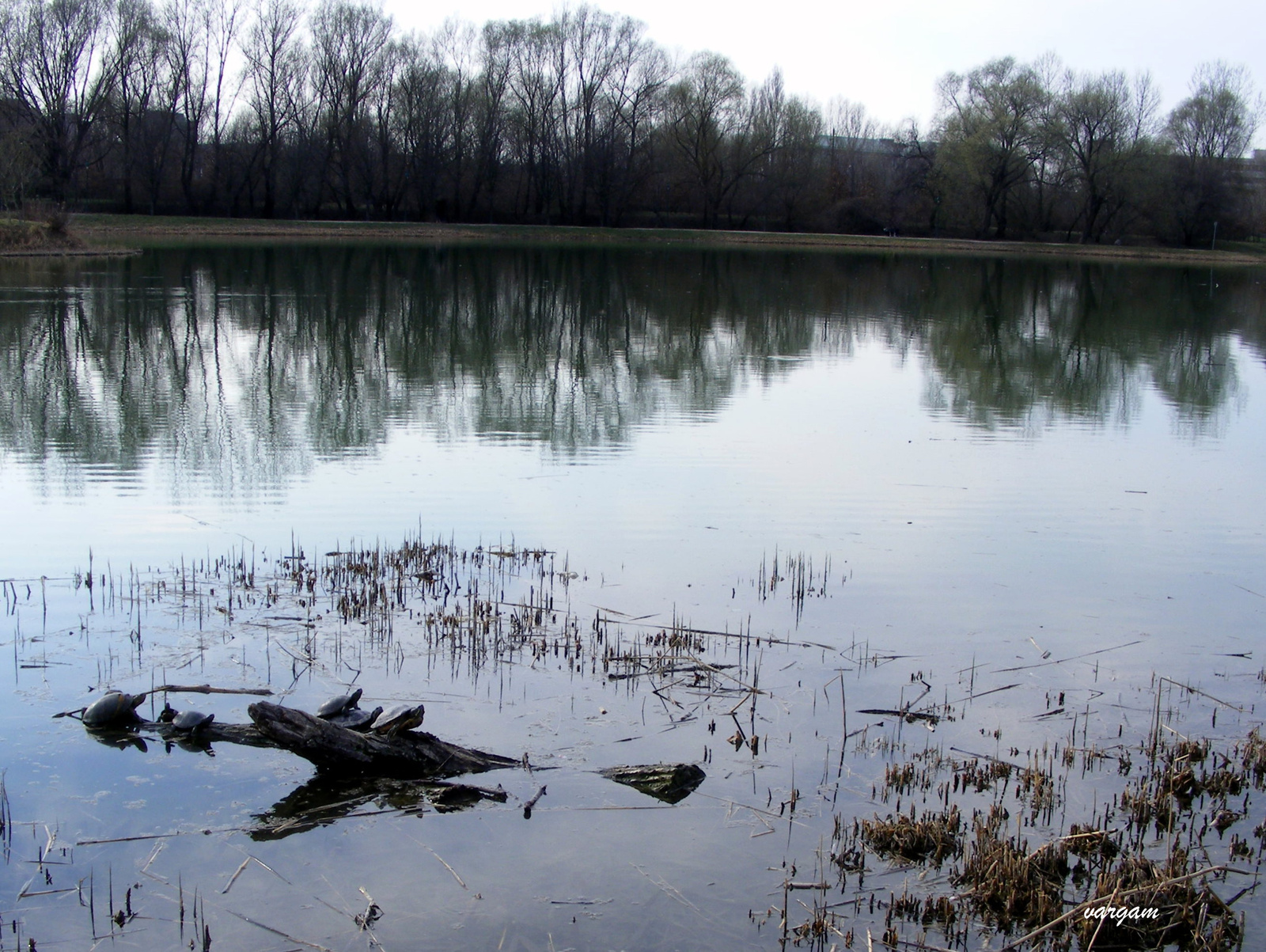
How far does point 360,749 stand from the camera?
5895mm

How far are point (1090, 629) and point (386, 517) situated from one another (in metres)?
6.33

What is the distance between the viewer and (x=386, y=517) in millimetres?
10969

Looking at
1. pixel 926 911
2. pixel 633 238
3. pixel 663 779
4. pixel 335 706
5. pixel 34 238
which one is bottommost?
pixel 926 911

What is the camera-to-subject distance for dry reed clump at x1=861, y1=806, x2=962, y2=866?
5.44m

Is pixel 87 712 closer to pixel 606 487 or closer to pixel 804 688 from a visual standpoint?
pixel 804 688

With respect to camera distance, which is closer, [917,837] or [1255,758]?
[917,837]

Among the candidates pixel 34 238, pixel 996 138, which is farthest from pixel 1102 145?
pixel 34 238

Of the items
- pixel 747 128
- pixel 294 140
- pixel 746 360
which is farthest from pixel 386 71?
pixel 746 360

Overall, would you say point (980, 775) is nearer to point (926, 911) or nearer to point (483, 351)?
point (926, 911)

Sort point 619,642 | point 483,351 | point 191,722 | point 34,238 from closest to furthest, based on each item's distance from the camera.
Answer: point 191,722 < point 619,642 < point 483,351 < point 34,238

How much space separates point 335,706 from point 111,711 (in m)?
1.27

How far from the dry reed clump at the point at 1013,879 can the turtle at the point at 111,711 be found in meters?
4.52

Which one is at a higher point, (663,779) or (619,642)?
(619,642)

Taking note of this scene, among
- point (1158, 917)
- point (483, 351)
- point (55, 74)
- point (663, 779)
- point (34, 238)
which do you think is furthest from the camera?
point (55, 74)
